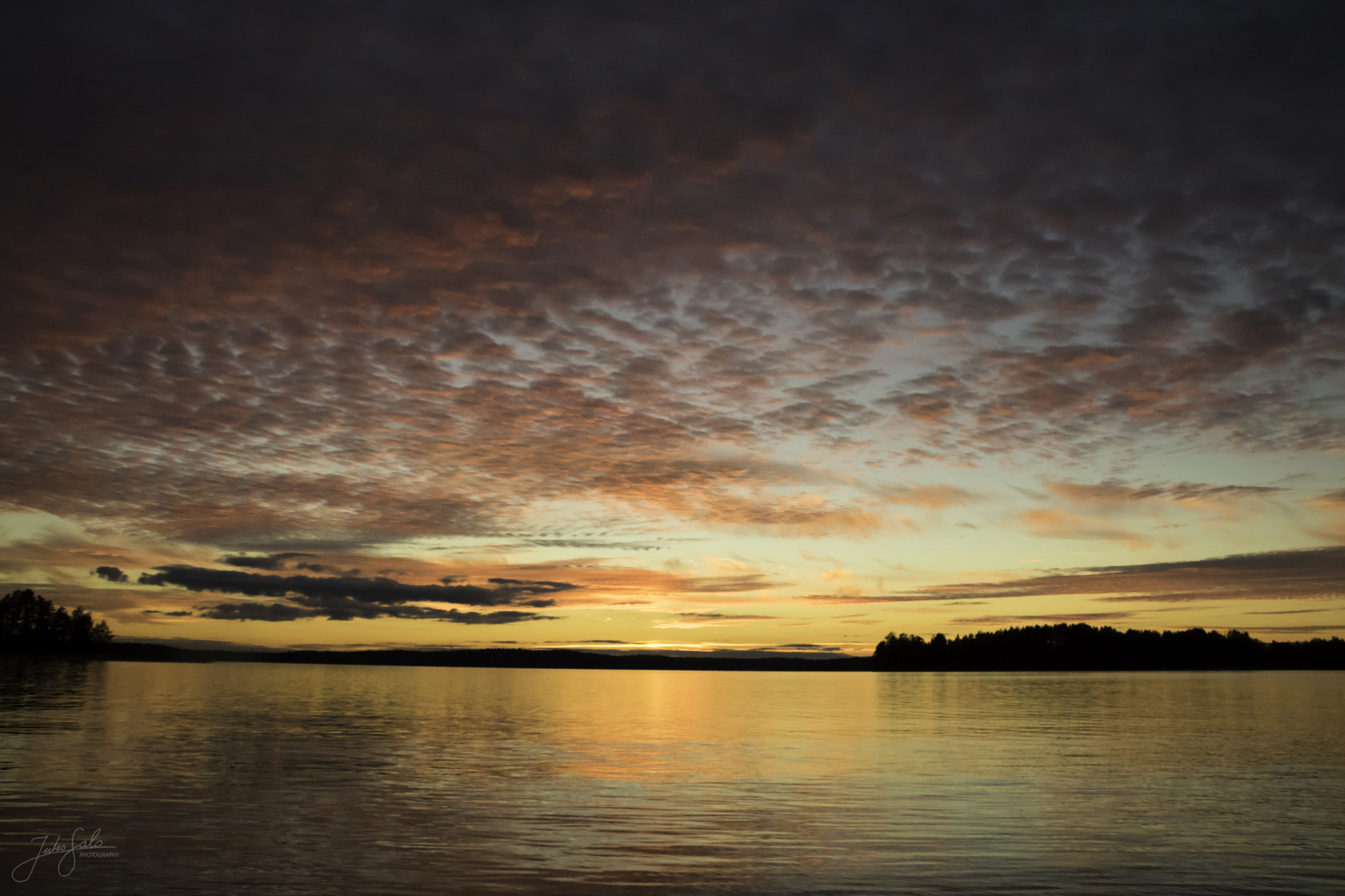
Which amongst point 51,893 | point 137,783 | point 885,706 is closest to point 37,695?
point 137,783

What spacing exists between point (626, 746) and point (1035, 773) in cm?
1985

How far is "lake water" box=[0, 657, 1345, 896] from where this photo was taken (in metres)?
17.1

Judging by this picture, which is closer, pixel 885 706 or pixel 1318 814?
pixel 1318 814

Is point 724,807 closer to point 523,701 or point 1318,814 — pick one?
point 1318,814

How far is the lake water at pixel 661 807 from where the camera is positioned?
17.1 metres

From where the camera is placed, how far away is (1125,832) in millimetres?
21875

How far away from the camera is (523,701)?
90875mm

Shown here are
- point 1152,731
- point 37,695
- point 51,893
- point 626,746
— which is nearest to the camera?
point 51,893

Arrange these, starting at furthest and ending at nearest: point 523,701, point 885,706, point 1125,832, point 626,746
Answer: point 523,701 → point 885,706 → point 626,746 → point 1125,832

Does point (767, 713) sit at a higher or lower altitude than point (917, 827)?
Result: lower

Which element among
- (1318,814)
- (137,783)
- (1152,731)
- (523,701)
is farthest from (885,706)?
(137,783)

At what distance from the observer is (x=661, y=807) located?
24.7 meters

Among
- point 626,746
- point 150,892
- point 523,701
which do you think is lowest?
point 523,701

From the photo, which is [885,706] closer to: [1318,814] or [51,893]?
[1318,814]
